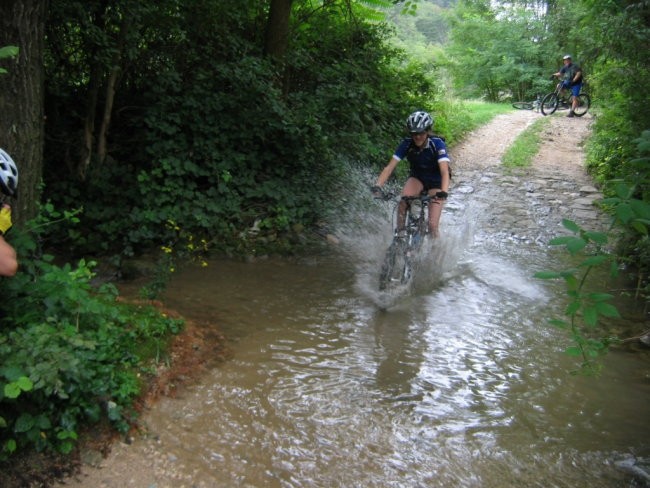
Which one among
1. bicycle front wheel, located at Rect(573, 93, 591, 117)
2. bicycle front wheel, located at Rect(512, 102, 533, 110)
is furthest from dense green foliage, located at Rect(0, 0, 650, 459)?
bicycle front wheel, located at Rect(512, 102, 533, 110)

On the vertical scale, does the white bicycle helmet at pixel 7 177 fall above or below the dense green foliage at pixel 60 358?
above

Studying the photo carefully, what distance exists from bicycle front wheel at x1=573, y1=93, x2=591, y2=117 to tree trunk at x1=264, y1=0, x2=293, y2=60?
15581mm

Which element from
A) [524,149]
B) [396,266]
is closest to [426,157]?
[396,266]

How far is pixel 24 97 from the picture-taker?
462 cm

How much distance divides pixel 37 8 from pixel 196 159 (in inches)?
152

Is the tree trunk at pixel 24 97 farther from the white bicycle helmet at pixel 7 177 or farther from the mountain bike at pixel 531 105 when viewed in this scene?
the mountain bike at pixel 531 105

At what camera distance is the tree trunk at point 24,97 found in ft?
14.8

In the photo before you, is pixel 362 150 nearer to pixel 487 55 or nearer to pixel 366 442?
pixel 366 442

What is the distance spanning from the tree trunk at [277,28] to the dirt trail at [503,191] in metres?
5.41

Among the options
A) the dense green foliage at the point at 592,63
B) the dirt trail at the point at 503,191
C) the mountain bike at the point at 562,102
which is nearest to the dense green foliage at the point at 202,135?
the dirt trail at the point at 503,191

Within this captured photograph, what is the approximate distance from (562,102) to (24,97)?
22042 mm

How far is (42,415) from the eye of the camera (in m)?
3.36

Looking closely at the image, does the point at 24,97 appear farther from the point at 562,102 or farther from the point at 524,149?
the point at 562,102

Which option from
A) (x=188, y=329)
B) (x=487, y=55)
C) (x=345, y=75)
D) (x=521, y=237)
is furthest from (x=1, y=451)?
(x=487, y=55)
